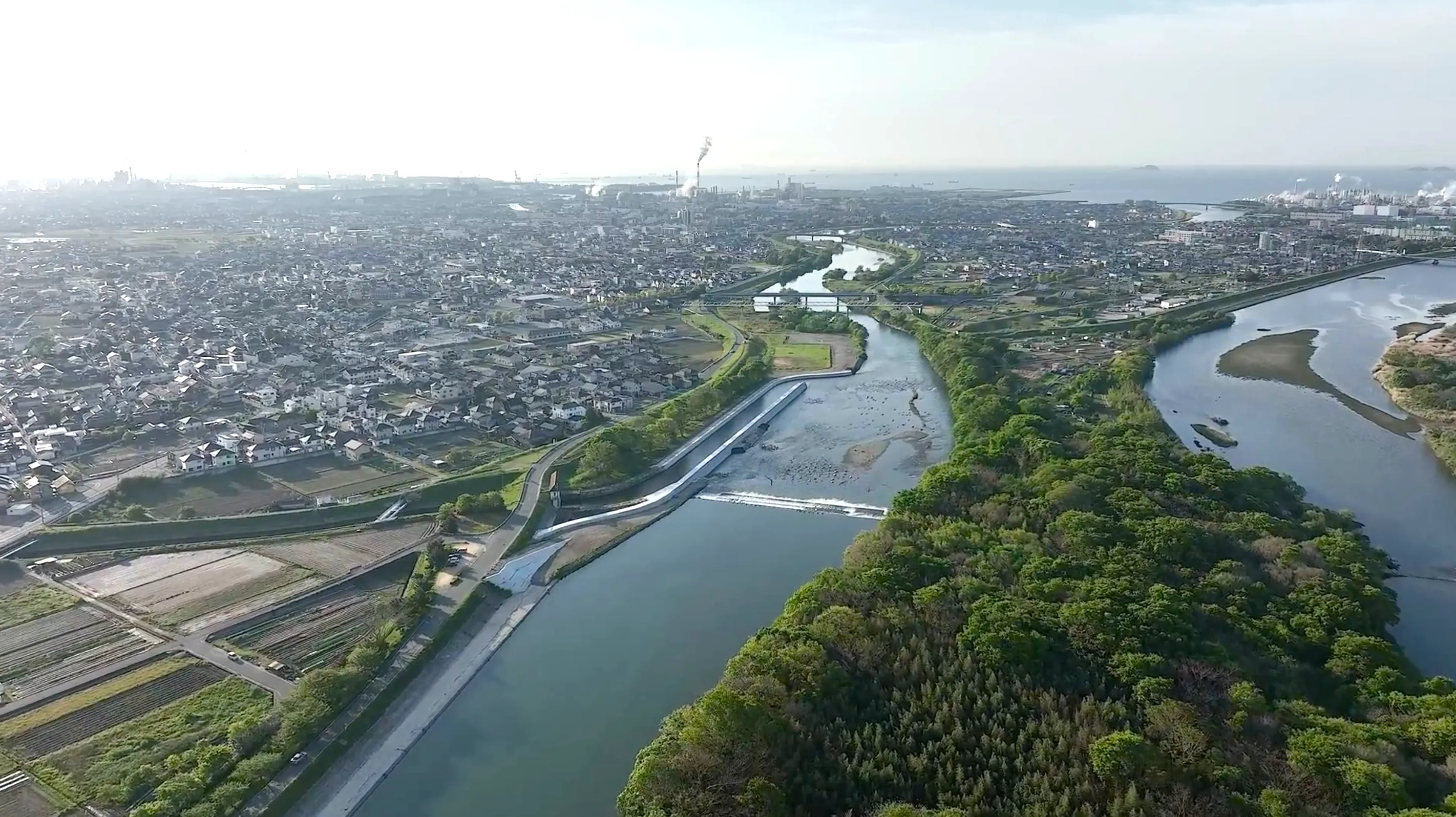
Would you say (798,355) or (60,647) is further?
(798,355)

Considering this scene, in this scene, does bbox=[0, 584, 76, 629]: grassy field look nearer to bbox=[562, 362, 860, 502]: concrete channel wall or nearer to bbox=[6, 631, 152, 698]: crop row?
bbox=[6, 631, 152, 698]: crop row

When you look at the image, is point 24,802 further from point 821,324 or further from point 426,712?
point 821,324

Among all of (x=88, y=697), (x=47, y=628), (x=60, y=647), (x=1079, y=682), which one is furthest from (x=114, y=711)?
(x=1079, y=682)

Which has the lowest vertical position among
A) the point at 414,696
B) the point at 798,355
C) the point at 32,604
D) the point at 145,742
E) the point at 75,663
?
the point at 414,696

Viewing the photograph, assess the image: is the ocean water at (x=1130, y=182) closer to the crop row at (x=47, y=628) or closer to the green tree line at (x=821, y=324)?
the green tree line at (x=821, y=324)

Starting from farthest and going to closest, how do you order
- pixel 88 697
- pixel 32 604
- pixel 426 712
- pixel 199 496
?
pixel 199 496 < pixel 32 604 < pixel 426 712 < pixel 88 697

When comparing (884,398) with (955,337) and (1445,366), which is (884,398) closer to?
(955,337)
